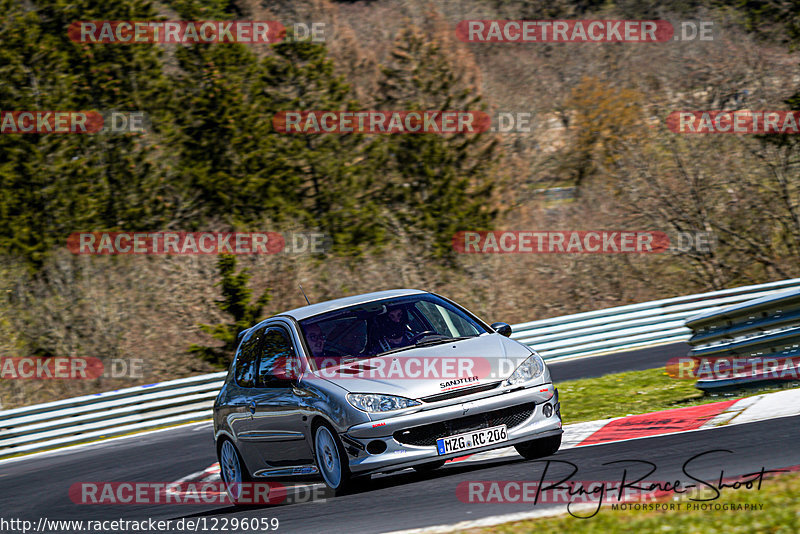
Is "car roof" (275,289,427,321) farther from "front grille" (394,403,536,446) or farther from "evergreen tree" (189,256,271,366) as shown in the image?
"evergreen tree" (189,256,271,366)

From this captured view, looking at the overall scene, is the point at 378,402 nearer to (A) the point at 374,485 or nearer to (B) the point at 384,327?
(A) the point at 374,485

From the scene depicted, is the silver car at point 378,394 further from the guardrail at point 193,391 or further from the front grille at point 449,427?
the guardrail at point 193,391

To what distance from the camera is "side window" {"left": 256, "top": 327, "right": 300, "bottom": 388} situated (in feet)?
27.4

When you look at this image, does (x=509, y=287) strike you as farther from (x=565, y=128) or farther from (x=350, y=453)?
(x=350, y=453)

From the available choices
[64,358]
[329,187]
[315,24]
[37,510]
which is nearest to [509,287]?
[329,187]

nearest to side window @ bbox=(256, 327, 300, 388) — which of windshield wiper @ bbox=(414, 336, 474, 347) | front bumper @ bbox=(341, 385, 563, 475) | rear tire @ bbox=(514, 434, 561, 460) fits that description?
windshield wiper @ bbox=(414, 336, 474, 347)

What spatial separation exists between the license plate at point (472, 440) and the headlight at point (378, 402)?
36 centimetres

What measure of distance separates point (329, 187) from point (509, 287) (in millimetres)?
10002

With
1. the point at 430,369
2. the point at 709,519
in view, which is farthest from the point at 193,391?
the point at 709,519

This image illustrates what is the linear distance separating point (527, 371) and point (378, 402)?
1272 mm

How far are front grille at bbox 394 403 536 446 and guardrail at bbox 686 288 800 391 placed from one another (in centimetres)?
322

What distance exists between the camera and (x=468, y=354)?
7.92 meters

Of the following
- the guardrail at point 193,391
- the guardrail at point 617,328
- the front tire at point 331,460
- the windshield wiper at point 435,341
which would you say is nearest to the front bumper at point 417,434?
the front tire at point 331,460

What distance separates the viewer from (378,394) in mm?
7422
